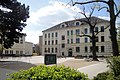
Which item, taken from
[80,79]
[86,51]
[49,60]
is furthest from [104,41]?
[80,79]

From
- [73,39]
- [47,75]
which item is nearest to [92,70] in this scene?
[47,75]

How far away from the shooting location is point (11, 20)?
39312 mm

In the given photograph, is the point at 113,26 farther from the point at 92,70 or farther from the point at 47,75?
the point at 47,75

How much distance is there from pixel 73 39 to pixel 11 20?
157ft

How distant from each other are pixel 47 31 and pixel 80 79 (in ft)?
302

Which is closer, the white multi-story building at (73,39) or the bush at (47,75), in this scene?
the bush at (47,75)

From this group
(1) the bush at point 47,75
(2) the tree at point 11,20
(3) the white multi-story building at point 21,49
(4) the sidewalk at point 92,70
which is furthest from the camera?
(3) the white multi-story building at point 21,49

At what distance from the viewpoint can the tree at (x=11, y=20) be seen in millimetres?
39000

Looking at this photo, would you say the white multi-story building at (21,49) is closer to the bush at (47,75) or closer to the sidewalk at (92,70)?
the sidewalk at (92,70)

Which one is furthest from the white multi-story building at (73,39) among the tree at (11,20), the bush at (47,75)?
the bush at (47,75)

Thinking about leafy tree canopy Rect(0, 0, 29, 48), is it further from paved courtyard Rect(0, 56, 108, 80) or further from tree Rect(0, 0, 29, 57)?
paved courtyard Rect(0, 56, 108, 80)

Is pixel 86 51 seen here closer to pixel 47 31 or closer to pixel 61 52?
pixel 61 52

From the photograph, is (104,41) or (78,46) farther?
(78,46)

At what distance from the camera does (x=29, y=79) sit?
467cm
